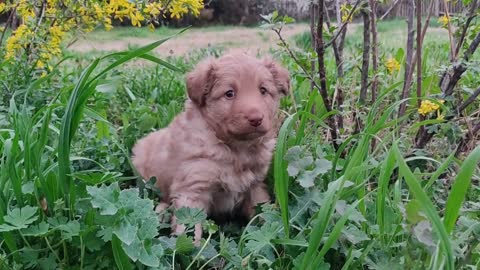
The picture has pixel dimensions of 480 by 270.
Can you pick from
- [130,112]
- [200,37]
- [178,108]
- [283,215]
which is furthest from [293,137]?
[200,37]

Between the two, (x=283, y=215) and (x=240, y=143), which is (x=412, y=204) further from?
(x=240, y=143)

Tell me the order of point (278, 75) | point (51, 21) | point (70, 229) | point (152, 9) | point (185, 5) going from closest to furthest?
point (70, 229)
point (278, 75)
point (152, 9)
point (185, 5)
point (51, 21)

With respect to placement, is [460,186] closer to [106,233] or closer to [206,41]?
[106,233]

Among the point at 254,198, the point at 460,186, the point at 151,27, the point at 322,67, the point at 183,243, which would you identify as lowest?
the point at 254,198

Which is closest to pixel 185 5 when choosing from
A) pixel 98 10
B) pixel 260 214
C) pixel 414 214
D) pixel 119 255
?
pixel 98 10

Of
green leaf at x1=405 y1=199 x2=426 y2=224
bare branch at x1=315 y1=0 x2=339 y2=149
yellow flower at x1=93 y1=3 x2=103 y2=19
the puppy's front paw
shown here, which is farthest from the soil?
green leaf at x1=405 y1=199 x2=426 y2=224

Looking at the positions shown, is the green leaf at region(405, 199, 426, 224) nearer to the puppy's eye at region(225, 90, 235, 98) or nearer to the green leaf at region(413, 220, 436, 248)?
the green leaf at region(413, 220, 436, 248)
